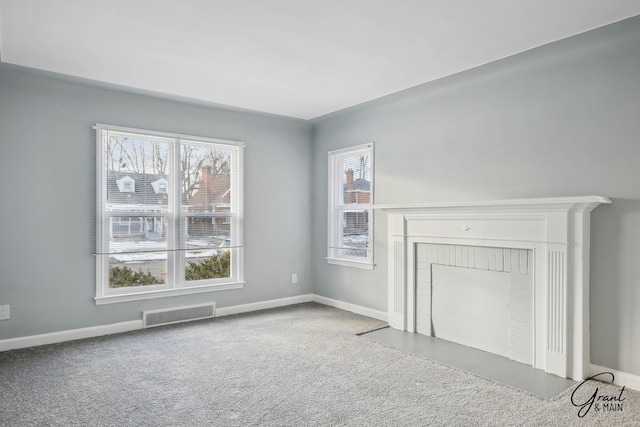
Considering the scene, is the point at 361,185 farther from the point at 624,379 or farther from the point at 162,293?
the point at 624,379

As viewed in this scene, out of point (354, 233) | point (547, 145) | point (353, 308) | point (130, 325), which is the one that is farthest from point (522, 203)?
point (130, 325)

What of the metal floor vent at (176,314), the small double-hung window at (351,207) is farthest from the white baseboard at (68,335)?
the small double-hung window at (351,207)

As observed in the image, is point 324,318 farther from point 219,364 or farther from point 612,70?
point 612,70

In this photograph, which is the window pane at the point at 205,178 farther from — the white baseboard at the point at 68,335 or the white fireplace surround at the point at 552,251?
the white fireplace surround at the point at 552,251

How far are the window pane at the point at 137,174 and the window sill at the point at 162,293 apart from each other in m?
0.88

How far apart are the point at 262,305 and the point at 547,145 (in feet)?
11.8

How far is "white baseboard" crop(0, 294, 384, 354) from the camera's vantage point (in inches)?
144

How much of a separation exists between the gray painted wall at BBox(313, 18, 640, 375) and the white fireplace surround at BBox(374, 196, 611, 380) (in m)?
0.16

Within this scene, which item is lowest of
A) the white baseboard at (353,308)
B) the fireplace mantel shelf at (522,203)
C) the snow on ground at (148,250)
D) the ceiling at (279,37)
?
the white baseboard at (353,308)

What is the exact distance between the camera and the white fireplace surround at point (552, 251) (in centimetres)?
294

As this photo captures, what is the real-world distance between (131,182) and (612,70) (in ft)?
14.2

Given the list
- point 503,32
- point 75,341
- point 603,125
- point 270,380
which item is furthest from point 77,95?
point 603,125

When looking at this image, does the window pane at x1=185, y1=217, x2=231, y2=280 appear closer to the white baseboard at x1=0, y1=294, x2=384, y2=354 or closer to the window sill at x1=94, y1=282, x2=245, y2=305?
Answer: the window sill at x1=94, y1=282, x2=245, y2=305

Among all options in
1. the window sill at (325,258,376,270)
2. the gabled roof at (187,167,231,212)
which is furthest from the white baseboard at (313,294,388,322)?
the gabled roof at (187,167,231,212)
